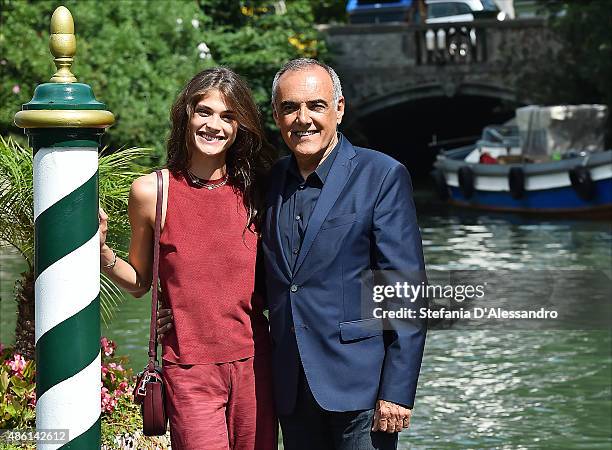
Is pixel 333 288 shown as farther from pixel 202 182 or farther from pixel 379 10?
pixel 379 10

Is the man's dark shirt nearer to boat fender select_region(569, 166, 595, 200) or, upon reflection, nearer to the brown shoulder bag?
the brown shoulder bag

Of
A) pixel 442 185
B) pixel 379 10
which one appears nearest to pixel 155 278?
pixel 442 185

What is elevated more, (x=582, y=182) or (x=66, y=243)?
(x=66, y=243)

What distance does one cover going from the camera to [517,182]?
21.5m

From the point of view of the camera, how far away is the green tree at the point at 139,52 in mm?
18625

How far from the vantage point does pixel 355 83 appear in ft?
89.5

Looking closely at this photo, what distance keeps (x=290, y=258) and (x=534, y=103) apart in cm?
2217

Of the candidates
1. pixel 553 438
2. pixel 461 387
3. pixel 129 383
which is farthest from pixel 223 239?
pixel 461 387

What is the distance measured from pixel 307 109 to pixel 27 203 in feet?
6.34

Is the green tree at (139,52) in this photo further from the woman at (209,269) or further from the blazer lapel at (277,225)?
the blazer lapel at (277,225)

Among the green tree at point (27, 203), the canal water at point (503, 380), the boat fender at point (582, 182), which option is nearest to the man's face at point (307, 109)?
the green tree at point (27, 203)

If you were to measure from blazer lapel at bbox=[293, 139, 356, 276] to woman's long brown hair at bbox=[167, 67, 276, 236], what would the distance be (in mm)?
211

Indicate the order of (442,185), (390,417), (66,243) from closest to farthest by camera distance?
(66,243), (390,417), (442,185)

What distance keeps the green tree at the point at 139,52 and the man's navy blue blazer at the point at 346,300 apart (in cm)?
1478
